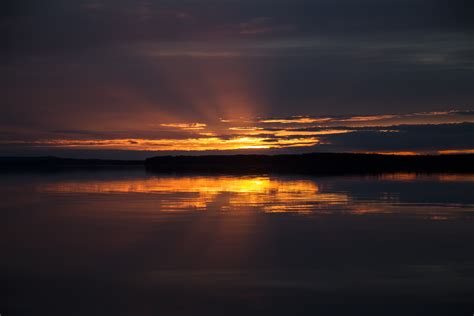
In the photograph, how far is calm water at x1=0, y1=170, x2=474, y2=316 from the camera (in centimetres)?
855

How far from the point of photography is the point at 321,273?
10156mm

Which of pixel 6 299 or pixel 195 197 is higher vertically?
pixel 195 197

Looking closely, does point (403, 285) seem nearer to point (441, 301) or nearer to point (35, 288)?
point (441, 301)

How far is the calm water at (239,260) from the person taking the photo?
8.55m

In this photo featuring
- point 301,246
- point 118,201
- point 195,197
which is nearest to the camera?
point 301,246

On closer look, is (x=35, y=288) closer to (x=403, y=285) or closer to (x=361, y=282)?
(x=361, y=282)

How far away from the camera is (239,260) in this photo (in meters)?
11.2

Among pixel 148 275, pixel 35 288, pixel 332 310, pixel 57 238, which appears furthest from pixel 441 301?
pixel 57 238

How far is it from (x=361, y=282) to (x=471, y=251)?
3349mm

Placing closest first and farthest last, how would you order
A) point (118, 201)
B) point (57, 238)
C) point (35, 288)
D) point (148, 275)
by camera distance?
point (35, 288), point (148, 275), point (57, 238), point (118, 201)

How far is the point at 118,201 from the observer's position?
22.2m

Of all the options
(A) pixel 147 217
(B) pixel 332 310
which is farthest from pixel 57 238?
(B) pixel 332 310

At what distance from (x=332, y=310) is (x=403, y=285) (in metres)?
1.69

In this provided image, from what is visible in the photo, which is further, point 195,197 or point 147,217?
point 195,197
